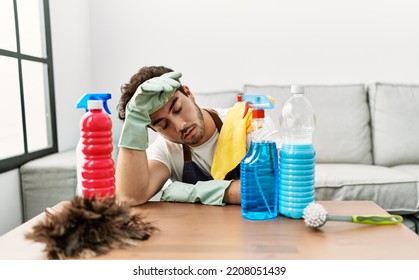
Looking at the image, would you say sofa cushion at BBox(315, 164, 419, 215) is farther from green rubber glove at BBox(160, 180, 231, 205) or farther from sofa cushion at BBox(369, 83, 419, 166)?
green rubber glove at BBox(160, 180, 231, 205)

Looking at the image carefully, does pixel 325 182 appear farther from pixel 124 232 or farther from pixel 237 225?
pixel 124 232

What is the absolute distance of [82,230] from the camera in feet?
2.35

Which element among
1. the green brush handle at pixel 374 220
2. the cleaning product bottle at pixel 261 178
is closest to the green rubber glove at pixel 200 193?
the cleaning product bottle at pixel 261 178

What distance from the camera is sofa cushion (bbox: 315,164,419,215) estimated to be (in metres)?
1.92

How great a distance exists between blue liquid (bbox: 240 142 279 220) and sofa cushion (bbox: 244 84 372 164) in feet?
5.03

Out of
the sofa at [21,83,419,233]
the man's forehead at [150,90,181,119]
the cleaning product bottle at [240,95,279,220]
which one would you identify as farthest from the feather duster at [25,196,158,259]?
the sofa at [21,83,419,233]

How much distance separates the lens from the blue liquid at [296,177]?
873 mm

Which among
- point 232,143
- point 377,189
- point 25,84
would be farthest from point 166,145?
point 25,84

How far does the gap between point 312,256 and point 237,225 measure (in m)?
0.21

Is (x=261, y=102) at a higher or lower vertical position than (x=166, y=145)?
higher

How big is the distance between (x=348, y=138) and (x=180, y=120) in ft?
5.33

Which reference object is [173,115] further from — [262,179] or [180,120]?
[262,179]

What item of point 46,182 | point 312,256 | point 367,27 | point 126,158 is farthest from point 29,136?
point 367,27

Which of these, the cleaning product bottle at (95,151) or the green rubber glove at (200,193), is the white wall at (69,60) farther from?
the cleaning product bottle at (95,151)
